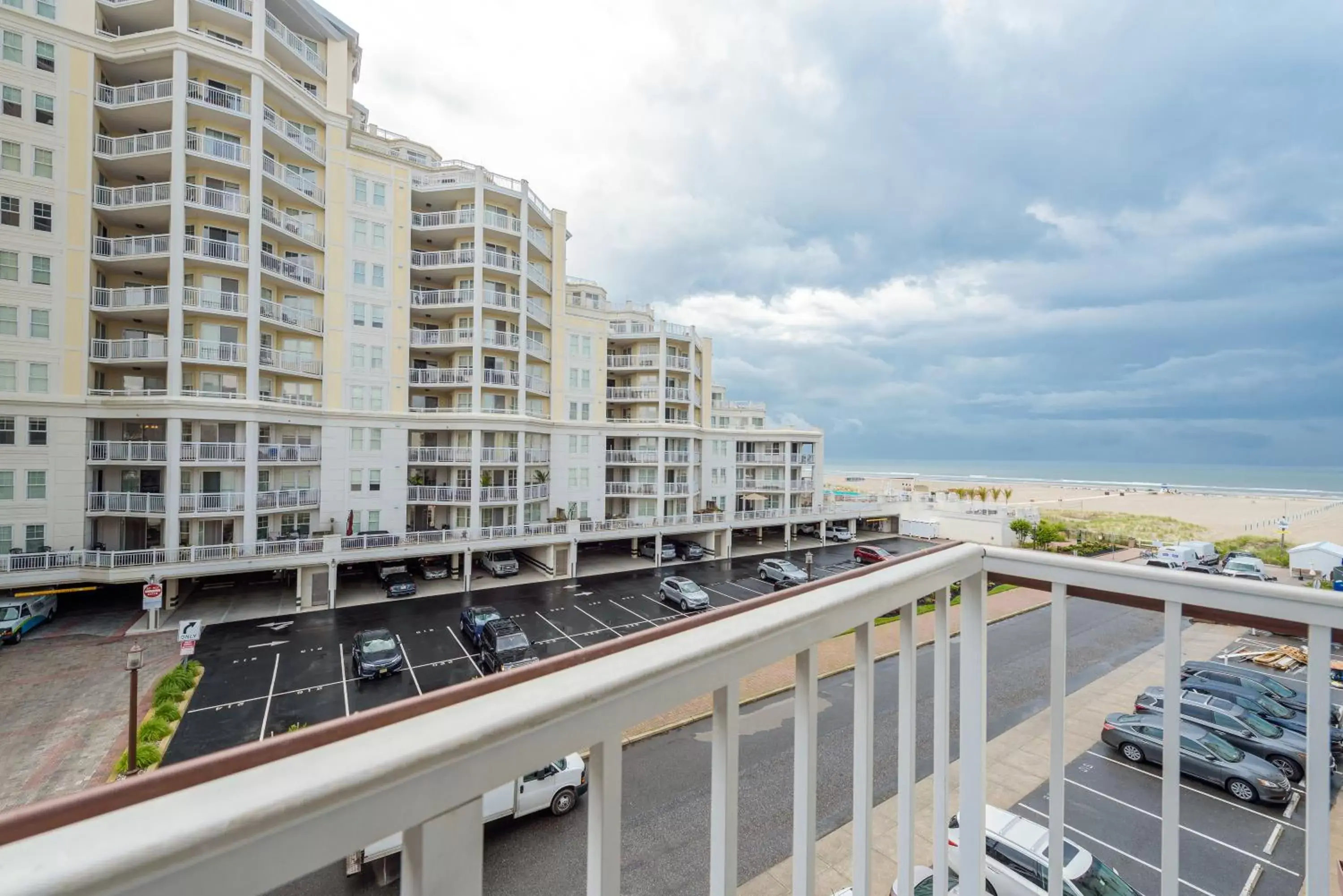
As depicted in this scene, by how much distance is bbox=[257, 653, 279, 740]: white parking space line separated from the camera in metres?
10.2

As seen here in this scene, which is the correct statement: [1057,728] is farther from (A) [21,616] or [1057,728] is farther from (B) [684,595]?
(A) [21,616]

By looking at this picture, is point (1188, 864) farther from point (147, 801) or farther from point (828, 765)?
point (147, 801)

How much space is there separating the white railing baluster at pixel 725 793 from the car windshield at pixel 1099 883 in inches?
247

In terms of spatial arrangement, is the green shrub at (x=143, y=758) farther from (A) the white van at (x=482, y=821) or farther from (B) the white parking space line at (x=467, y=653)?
(A) the white van at (x=482, y=821)

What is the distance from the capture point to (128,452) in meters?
16.6

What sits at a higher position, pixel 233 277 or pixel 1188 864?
pixel 233 277

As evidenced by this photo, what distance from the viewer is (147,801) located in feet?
2.12

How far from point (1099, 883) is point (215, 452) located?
22.3m

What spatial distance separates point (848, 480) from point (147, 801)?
82026mm

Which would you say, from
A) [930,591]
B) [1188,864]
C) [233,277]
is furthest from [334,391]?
[1188,864]

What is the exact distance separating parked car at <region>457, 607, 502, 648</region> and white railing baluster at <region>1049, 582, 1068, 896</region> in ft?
46.8

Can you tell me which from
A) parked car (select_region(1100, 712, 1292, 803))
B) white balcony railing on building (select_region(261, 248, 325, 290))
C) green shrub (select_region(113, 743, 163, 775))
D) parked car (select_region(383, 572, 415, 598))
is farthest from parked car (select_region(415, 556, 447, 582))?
parked car (select_region(1100, 712, 1292, 803))

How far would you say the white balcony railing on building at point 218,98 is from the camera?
Result: 1714 cm

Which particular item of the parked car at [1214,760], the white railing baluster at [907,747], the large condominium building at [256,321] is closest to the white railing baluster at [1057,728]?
the white railing baluster at [907,747]
